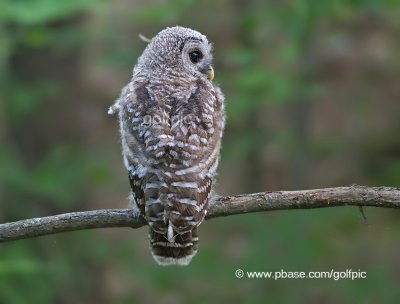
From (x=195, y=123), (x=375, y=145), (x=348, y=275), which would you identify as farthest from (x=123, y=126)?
(x=375, y=145)

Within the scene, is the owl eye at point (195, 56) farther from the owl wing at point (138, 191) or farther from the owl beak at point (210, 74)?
the owl wing at point (138, 191)

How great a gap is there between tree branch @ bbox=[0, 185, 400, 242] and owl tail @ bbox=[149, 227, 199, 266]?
8.0 inches

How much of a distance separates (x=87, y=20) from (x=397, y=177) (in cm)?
428

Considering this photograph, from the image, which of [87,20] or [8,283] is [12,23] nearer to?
[87,20]

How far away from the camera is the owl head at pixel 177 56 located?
5.48 meters

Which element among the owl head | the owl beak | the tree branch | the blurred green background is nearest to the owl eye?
the owl head

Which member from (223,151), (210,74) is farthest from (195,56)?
(223,151)

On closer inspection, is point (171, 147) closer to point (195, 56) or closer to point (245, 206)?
point (245, 206)

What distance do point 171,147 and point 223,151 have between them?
3.81 m

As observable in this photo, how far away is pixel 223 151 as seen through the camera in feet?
27.3

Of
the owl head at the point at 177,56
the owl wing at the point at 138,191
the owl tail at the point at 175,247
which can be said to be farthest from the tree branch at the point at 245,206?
the owl head at the point at 177,56

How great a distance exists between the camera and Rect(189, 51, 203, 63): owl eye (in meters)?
5.64

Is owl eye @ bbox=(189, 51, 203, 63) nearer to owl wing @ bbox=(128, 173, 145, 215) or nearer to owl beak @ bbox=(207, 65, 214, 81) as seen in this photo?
owl beak @ bbox=(207, 65, 214, 81)

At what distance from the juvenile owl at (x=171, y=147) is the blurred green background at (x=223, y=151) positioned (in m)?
1.65
